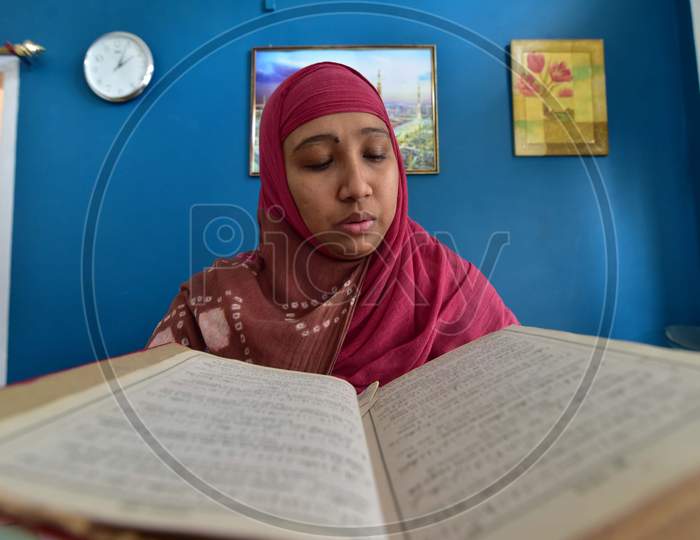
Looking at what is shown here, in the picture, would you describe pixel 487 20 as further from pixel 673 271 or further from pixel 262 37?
pixel 673 271

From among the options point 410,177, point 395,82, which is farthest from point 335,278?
point 395,82

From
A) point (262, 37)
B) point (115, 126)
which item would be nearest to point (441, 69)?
point (262, 37)

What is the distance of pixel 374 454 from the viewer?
26cm

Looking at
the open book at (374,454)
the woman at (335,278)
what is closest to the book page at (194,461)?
the open book at (374,454)

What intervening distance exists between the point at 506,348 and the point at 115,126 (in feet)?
4.79

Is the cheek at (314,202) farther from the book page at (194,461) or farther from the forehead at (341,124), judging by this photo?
the book page at (194,461)

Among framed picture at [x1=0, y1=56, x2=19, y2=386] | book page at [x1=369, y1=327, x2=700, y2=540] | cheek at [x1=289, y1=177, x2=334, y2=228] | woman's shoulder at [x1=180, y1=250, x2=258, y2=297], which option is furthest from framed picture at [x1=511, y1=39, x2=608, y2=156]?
framed picture at [x1=0, y1=56, x2=19, y2=386]

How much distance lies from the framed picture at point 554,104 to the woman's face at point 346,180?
828mm

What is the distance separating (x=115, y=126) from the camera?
4.07 ft

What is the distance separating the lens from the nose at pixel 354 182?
58cm

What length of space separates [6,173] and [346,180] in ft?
4.48

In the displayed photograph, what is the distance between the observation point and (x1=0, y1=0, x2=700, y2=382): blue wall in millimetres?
1203

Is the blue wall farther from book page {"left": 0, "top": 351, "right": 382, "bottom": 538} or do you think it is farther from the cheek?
book page {"left": 0, "top": 351, "right": 382, "bottom": 538}

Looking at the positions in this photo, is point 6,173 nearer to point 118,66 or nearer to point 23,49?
point 23,49
